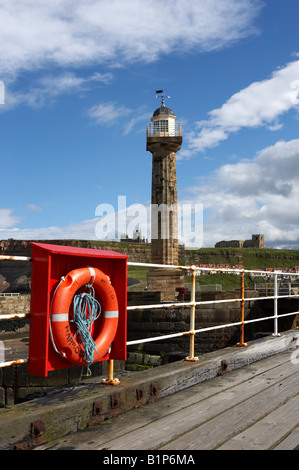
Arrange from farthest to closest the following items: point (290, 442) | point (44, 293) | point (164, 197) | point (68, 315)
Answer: point (164, 197)
point (68, 315)
point (44, 293)
point (290, 442)

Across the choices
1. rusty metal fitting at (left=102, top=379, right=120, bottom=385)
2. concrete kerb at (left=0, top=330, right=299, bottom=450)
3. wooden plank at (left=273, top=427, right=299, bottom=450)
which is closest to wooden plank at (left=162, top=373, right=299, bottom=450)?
wooden plank at (left=273, top=427, right=299, bottom=450)

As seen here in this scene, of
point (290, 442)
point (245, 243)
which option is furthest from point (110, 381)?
point (245, 243)

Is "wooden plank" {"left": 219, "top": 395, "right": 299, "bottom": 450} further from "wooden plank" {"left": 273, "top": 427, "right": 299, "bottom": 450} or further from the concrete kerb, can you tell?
the concrete kerb

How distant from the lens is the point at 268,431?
9.09 feet

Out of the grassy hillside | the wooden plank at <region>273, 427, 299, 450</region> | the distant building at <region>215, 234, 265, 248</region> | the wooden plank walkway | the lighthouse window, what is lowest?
the wooden plank walkway

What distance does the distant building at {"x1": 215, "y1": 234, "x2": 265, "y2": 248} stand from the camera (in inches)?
4112

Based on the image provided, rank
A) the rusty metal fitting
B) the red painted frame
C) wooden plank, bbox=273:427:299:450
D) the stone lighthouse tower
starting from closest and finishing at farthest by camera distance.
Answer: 1. wooden plank, bbox=273:427:299:450
2. the red painted frame
3. the rusty metal fitting
4. the stone lighthouse tower

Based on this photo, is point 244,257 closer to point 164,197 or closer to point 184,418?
point 164,197

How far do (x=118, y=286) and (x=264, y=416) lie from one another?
1413 mm

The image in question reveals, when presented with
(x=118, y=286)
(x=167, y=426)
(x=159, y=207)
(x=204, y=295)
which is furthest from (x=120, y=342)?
(x=159, y=207)

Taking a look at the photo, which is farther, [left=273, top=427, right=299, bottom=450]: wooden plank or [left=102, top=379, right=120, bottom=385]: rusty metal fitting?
[left=102, top=379, right=120, bottom=385]: rusty metal fitting

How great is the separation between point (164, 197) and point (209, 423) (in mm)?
29735

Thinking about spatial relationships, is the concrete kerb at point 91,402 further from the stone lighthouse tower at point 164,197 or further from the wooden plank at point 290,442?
the stone lighthouse tower at point 164,197
